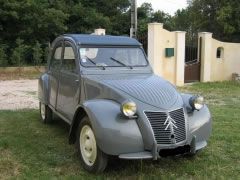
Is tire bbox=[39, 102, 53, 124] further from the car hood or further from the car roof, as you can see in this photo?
the car hood

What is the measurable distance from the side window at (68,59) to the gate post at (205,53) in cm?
1185

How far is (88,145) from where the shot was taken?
5.89m

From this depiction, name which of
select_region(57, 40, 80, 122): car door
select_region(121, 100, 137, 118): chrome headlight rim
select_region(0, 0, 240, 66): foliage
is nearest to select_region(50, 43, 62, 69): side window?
select_region(57, 40, 80, 122): car door

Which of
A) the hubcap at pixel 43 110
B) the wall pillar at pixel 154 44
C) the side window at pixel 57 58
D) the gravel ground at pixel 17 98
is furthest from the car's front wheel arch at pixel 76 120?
the wall pillar at pixel 154 44

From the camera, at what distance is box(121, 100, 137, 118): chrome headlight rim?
17.9 ft

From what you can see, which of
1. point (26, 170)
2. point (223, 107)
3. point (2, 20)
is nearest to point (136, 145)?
point (26, 170)

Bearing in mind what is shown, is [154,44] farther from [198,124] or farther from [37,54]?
[198,124]

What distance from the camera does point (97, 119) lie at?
5.55m

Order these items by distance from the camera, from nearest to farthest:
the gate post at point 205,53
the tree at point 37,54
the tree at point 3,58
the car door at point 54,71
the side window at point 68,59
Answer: the side window at point 68,59
the car door at point 54,71
the gate post at point 205,53
the tree at point 3,58
the tree at point 37,54

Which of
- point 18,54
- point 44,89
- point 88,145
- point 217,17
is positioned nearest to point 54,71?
point 44,89

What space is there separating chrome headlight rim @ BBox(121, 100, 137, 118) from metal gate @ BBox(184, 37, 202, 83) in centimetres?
1311

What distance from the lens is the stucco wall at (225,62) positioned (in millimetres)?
19375

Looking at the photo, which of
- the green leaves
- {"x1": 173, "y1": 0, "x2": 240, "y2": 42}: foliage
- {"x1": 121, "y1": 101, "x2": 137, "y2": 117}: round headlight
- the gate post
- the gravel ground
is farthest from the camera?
{"x1": 173, "y1": 0, "x2": 240, "y2": 42}: foliage

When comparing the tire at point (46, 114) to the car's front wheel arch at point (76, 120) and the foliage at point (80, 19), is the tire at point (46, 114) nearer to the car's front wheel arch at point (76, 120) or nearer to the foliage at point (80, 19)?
the car's front wheel arch at point (76, 120)
